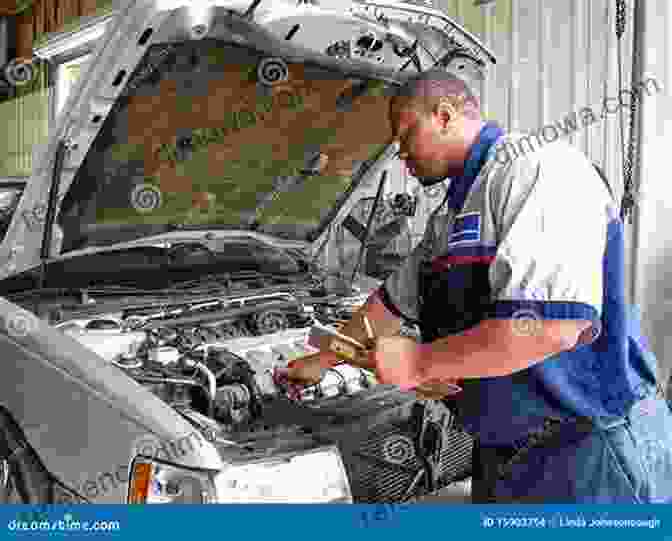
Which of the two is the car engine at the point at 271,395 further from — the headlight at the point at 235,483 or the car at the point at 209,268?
the headlight at the point at 235,483

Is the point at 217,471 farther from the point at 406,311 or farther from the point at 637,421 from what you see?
the point at 637,421

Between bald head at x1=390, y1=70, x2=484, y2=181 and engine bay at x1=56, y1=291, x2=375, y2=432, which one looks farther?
engine bay at x1=56, y1=291, x2=375, y2=432

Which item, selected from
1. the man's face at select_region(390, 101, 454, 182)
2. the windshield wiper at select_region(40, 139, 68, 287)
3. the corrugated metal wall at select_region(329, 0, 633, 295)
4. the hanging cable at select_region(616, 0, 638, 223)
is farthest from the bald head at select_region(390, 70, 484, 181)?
the hanging cable at select_region(616, 0, 638, 223)

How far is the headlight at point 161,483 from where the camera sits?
50.0 inches

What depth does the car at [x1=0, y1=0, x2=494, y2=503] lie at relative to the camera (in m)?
1.37

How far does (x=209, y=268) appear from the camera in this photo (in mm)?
2453

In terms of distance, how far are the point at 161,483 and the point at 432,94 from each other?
38.0 inches

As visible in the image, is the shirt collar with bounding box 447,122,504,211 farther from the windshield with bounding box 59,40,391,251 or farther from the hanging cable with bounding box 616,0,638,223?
the hanging cable with bounding box 616,0,638,223

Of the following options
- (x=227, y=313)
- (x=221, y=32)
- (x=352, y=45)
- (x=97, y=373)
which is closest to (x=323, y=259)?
(x=227, y=313)

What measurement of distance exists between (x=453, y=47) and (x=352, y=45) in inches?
13.6

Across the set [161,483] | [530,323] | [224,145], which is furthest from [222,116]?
[530,323]

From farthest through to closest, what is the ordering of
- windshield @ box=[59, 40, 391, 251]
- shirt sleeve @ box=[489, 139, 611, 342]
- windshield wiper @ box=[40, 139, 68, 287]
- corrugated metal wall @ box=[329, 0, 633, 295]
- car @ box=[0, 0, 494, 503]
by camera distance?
corrugated metal wall @ box=[329, 0, 633, 295] → windshield @ box=[59, 40, 391, 251] → windshield wiper @ box=[40, 139, 68, 287] → car @ box=[0, 0, 494, 503] → shirt sleeve @ box=[489, 139, 611, 342]

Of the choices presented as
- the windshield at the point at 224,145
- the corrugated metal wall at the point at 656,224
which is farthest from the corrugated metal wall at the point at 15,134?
the corrugated metal wall at the point at 656,224

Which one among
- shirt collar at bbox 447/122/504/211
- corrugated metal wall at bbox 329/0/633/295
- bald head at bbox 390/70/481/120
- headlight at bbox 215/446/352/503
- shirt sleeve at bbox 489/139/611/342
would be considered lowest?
headlight at bbox 215/446/352/503
